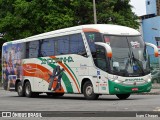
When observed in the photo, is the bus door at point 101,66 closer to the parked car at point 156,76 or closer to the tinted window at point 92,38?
the tinted window at point 92,38

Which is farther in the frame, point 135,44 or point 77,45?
point 77,45

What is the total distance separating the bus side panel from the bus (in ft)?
8.64

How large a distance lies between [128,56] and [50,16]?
23.4 metres

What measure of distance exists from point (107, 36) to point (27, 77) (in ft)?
27.4

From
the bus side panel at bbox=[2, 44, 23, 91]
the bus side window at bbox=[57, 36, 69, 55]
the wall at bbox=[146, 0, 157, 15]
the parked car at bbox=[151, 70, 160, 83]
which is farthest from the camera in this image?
the wall at bbox=[146, 0, 157, 15]

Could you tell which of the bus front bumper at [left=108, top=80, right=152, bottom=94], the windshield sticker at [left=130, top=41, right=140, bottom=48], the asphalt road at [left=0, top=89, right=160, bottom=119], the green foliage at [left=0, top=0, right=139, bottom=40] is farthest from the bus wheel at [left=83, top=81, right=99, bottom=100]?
the green foliage at [left=0, top=0, right=139, bottom=40]

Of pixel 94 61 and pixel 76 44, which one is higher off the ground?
pixel 76 44

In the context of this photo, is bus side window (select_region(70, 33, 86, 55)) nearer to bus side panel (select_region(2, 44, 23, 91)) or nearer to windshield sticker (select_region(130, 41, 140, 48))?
windshield sticker (select_region(130, 41, 140, 48))

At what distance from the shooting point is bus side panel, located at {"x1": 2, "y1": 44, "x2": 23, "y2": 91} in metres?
28.5

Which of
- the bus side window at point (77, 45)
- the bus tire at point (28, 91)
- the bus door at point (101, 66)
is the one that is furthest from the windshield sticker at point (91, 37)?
the bus tire at point (28, 91)

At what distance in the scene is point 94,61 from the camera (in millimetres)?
21219

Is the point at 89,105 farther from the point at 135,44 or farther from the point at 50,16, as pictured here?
the point at 50,16

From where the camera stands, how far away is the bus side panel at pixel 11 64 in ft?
93.6

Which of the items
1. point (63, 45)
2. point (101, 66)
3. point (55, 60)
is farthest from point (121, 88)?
point (55, 60)
